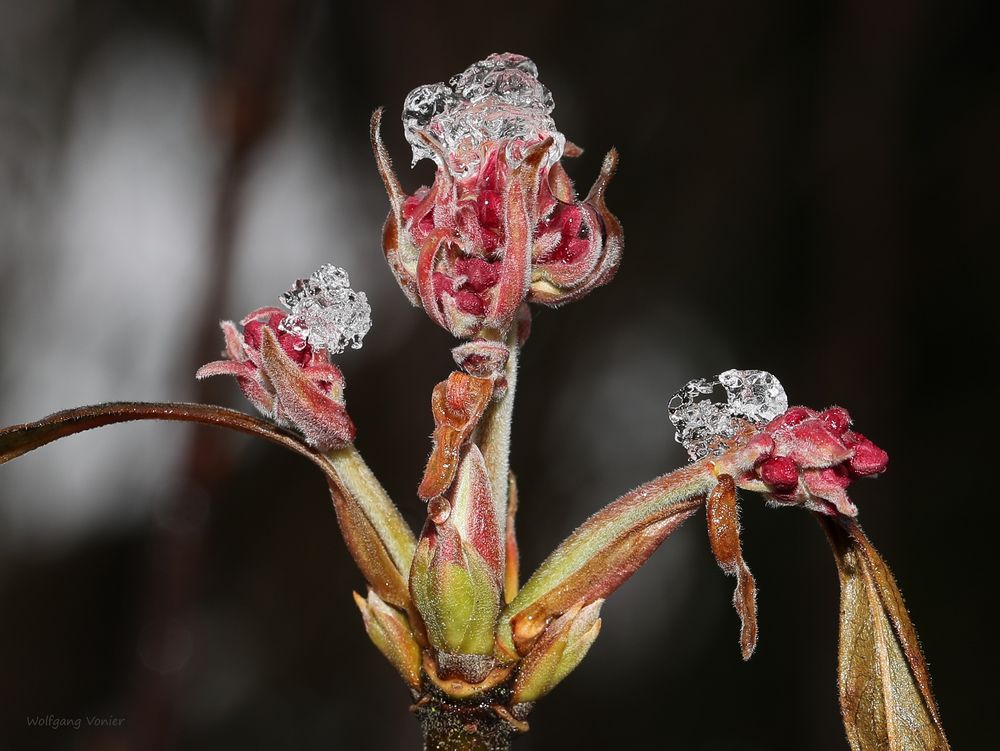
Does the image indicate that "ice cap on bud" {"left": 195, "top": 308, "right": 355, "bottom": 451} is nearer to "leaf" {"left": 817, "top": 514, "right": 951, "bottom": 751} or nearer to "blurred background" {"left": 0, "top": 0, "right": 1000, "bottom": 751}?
"leaf" {"left": 817, "top": 514, "right": 951, "bottom": 751}

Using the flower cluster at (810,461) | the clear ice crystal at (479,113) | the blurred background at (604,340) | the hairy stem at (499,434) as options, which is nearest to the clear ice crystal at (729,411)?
the flower cluster at (810,461)

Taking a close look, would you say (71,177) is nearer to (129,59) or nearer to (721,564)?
(129,59)

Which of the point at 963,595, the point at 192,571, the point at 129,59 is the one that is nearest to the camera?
the point at 192,571

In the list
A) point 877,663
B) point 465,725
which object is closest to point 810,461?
point 877,663

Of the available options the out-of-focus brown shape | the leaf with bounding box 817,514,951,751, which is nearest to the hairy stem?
the out-of-focus brown shape

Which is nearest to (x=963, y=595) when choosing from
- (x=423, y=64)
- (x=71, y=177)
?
(x=423, y=64)

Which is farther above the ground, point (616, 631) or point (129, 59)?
point (129, 59)
